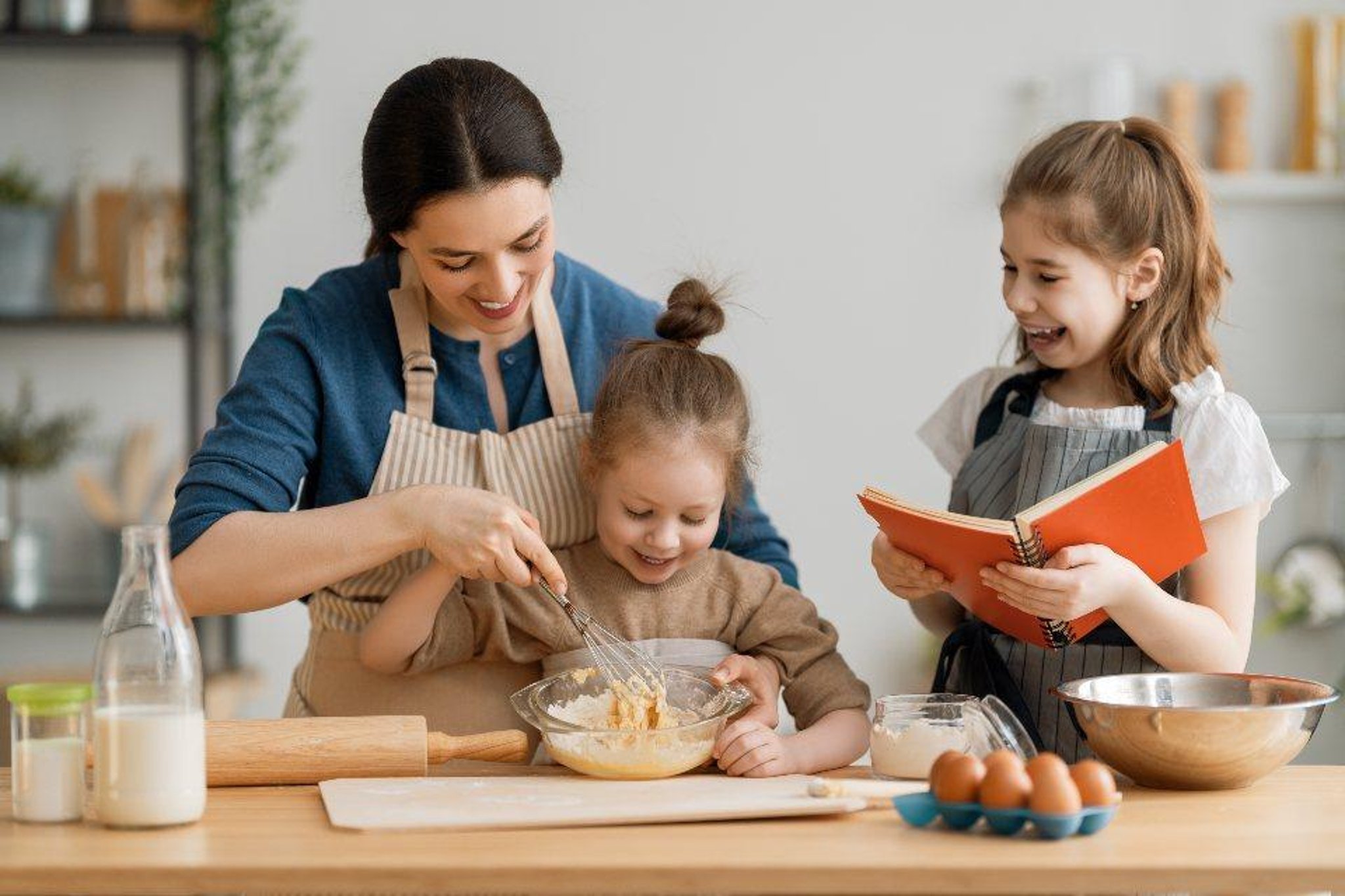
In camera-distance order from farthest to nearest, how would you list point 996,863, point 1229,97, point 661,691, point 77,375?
1. point 77,375
2. point 1229,97
3. point 661,691
4. point 996,863

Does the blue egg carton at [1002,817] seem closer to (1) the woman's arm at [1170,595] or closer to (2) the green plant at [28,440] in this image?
(1) the woman's arm at [1170,595]

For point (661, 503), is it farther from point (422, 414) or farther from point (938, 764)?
point (938, 764)

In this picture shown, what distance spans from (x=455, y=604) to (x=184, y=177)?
2633mm

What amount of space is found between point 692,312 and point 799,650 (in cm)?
42

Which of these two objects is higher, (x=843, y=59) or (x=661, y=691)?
(x=843, y=59)

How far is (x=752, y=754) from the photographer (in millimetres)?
1627

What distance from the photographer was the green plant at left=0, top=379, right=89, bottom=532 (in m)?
4.06

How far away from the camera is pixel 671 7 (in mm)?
4031

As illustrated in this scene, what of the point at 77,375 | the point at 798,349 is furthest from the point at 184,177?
the point at 798,349

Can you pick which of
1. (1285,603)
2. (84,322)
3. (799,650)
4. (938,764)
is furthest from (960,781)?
(84,322)

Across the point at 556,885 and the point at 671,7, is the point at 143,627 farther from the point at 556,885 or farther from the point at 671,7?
the point at 671,7

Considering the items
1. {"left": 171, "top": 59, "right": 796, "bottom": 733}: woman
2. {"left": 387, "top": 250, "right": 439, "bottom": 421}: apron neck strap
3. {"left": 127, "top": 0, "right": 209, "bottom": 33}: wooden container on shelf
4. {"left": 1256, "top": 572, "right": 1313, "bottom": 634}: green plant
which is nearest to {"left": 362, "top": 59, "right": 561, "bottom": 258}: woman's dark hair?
{"left": 171, "top": 59, "right": 796, "bottom": 733}: woman

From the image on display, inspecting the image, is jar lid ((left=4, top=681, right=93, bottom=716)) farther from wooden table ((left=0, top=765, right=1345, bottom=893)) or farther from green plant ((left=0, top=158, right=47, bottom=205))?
green plant ((left=0, top=158, right=47, bottom=205))

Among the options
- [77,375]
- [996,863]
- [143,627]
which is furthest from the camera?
[77,375]
